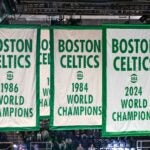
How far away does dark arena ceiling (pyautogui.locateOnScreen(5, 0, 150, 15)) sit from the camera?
8.90 meters

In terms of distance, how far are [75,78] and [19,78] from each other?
0.77m

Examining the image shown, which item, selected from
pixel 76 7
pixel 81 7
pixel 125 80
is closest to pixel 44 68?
pixel 76 7

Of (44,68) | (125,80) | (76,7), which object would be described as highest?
(76,7)

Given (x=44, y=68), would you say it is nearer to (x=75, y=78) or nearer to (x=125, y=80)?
(x=75, y=78)

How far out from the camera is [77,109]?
7199 mm

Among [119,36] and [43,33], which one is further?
[43,33]

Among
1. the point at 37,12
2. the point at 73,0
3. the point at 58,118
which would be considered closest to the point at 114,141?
the point at 37,12

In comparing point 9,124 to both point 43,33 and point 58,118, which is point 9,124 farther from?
point 43,33

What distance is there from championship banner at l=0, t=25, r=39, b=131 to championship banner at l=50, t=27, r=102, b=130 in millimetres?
262

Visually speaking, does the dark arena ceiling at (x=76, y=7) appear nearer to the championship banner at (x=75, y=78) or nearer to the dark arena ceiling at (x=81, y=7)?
the dark arena ceiling at (x=81, y=7)

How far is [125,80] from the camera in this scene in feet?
24.0

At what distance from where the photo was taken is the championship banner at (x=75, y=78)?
7191mm

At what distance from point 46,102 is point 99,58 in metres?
2.20

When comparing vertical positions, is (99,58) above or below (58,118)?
above
